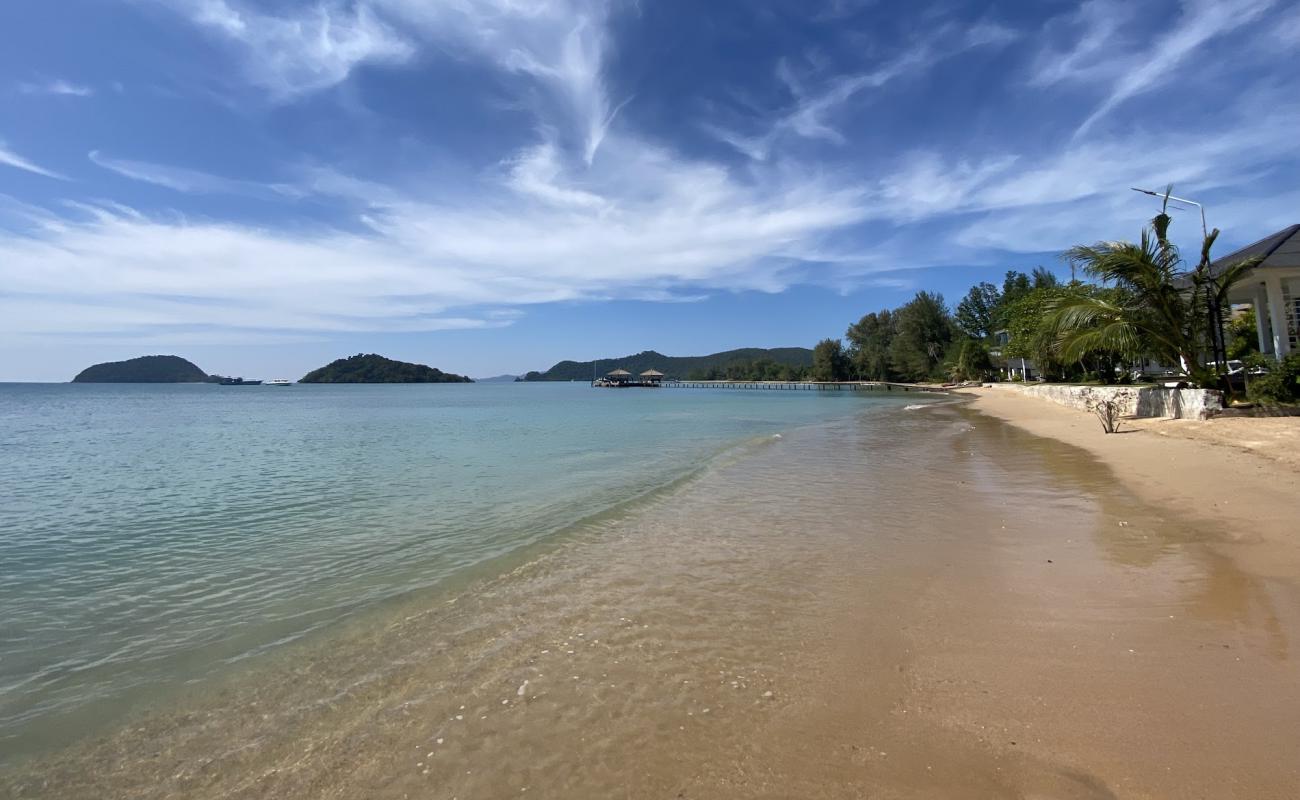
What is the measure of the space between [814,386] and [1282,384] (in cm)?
10734

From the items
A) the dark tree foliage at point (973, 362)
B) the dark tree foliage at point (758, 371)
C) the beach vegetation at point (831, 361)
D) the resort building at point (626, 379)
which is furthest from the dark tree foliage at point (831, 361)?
the resort building at point (626, 379)

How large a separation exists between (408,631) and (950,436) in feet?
65.8

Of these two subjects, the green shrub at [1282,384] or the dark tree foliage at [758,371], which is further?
the dark tree foliage at [758,371]

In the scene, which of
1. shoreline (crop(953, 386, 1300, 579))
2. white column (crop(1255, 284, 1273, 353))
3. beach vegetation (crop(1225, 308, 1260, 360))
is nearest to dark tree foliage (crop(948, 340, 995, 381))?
beach vegetation (crop(1225, 308, 1260, 360))

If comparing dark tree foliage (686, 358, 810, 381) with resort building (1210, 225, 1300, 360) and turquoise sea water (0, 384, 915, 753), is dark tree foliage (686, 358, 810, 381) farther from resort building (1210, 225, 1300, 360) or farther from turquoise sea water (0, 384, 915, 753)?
turquoise sea water (0, 384, 915, 753)

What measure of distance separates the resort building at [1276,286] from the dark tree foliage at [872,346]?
83287 millimetres

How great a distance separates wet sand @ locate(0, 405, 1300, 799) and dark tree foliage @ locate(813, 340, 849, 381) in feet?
370

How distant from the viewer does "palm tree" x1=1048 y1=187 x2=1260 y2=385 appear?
16250mm

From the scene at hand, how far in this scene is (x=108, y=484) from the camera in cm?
1407

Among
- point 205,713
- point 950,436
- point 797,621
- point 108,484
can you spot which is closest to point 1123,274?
point 950,436

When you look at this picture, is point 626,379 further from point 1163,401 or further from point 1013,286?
point 1163,401

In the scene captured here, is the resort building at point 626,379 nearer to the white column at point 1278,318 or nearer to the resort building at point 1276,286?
the resort building at point 1276,286

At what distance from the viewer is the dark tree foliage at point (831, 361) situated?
116 m

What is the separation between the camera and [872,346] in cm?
10844
